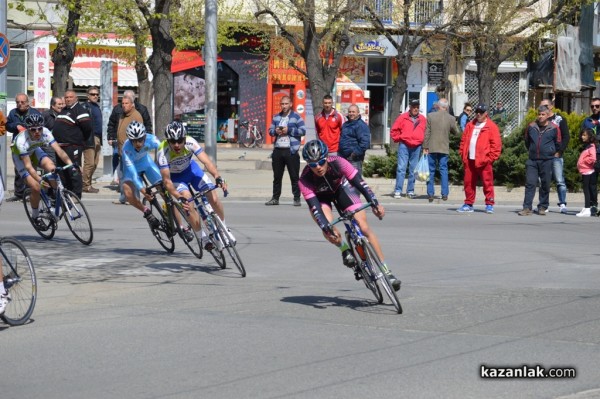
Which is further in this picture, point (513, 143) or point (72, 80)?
point (72, 80)

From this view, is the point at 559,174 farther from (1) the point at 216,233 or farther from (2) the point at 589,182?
(1) the point at 216,233

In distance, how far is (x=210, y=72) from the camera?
23625mm

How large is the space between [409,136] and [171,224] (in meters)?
8.67

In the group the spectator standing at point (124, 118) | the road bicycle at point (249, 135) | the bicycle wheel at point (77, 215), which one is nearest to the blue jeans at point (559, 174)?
the spectator standing at point (124, 118)

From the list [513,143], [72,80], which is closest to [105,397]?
[513,143]

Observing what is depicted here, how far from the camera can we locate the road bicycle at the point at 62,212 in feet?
48.5

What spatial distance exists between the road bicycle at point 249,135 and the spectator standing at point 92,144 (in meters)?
22.6

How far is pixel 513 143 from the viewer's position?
77.4 ft

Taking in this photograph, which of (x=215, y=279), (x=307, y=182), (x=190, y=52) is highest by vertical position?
(x=190, y=52)

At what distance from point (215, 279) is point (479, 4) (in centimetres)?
2192

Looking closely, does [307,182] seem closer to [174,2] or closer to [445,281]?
[445,281]

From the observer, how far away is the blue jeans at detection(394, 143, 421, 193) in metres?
21.7

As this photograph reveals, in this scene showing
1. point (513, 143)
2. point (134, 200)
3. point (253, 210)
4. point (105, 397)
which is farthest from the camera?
point (513, 143)

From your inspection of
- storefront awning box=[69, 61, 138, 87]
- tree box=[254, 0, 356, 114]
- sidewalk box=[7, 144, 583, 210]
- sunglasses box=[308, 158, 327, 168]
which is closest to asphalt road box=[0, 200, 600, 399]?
sunglasses box=[308, 158, 327, 168]
